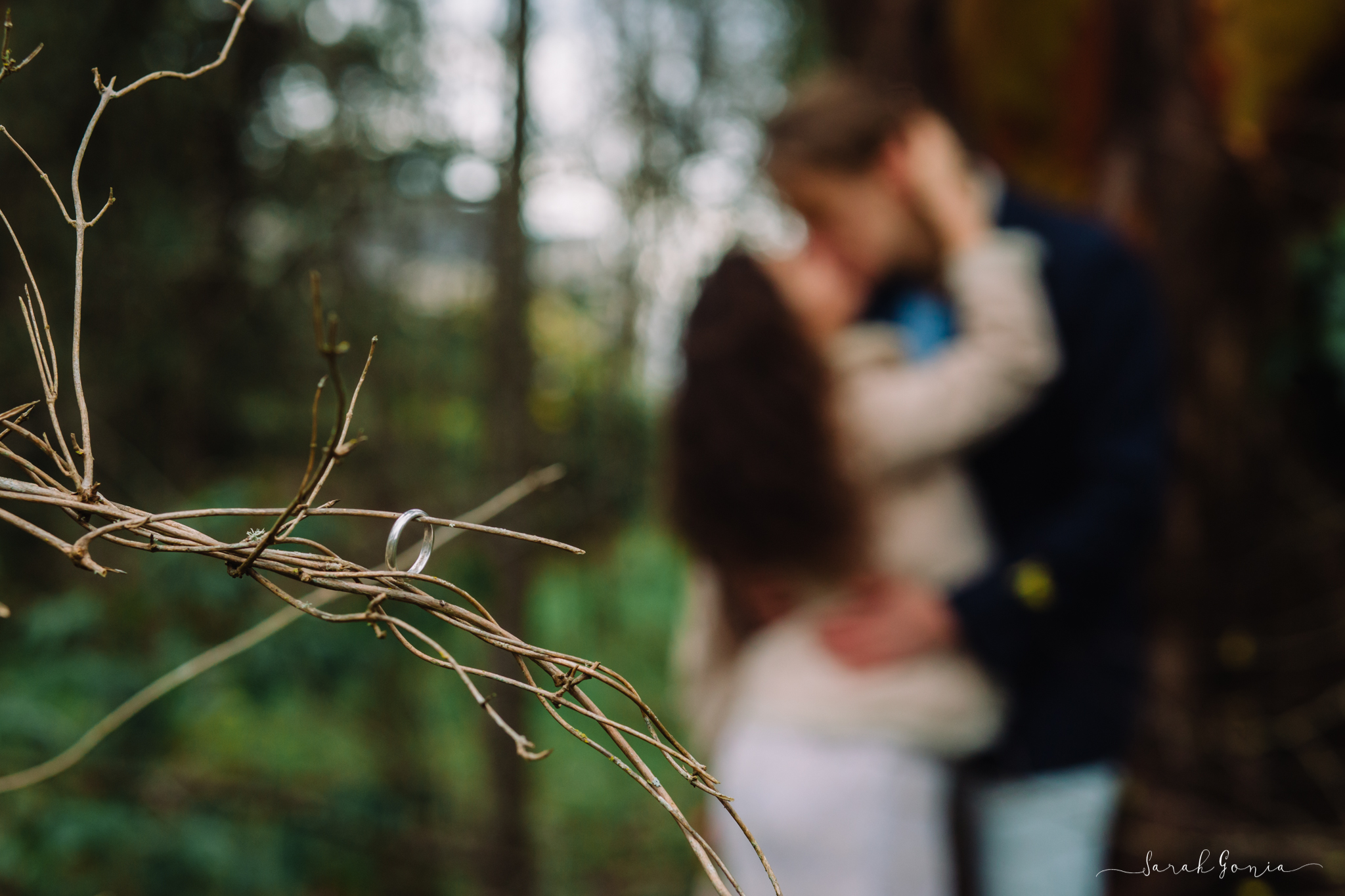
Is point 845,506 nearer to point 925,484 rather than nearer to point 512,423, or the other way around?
point 925,484

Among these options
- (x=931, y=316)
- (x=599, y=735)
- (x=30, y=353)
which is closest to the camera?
(x=931, y=316)

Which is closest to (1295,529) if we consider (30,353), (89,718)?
(89,718)

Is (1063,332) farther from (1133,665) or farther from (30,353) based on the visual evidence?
(30,353)

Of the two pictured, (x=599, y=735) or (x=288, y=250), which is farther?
(x=599, y=735)

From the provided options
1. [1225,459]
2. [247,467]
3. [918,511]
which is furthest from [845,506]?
[247,467]

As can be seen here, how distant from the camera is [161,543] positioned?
1.02 ft

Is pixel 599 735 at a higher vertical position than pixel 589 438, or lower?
lower

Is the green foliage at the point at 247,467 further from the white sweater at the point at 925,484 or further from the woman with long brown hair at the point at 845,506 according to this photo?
the white sweater at the point at 925,484

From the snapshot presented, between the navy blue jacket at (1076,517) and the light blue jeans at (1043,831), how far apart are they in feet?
0.12

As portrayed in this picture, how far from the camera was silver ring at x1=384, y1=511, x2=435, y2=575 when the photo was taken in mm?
289

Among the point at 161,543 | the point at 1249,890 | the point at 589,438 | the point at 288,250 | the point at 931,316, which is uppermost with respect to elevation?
the point at 288,250

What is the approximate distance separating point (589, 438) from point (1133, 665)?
1.64 meters

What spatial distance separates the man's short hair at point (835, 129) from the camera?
145 centimetres

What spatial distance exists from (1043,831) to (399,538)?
143 centimetres
